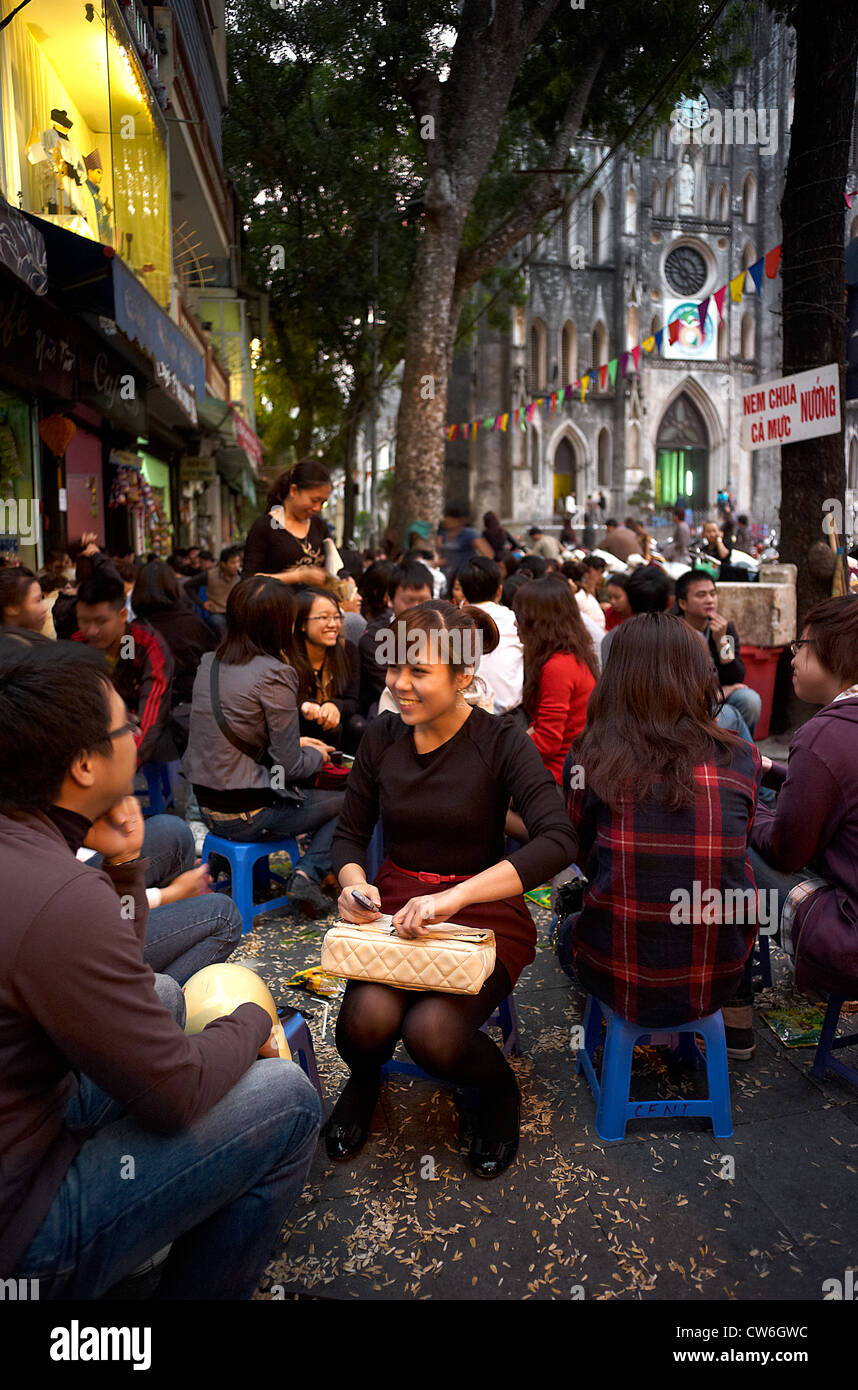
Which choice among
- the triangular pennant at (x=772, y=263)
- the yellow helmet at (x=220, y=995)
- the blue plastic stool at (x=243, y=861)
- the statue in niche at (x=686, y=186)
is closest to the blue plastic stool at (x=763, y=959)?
the yellow helmet at (x=220, y=995)

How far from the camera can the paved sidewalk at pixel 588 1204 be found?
2279 mm

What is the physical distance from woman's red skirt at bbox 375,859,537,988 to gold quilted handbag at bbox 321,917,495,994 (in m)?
0.21

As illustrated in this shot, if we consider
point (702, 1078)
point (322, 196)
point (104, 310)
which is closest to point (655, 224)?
point (322, 196)

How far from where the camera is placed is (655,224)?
4212cm

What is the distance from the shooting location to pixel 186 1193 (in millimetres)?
1845

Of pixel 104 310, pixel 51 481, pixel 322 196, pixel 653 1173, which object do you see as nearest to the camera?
pixel 653 1173

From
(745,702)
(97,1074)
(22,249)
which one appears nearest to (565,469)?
(745,702)

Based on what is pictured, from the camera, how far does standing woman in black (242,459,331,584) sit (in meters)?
5.65

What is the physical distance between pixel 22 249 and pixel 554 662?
348 cm

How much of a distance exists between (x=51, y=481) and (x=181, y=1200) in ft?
25.1

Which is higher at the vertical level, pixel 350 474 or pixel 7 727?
pixel 350 474

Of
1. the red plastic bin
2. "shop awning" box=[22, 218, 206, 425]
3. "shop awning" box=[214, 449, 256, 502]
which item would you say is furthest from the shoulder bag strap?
"shop awning" box=[214, 449, 256, 502]

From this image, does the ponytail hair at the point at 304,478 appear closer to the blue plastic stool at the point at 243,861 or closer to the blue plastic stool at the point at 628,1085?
the blue plastic stool at the point at 243,861
